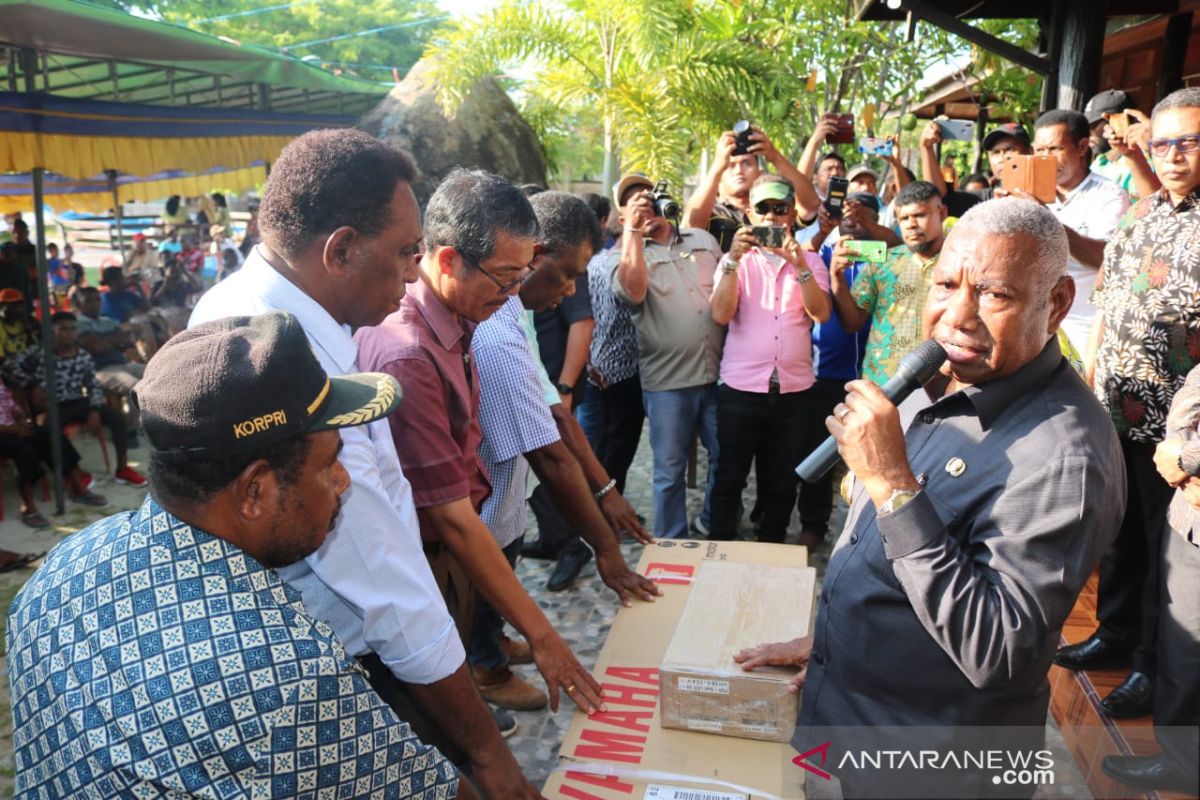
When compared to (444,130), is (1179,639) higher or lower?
lower

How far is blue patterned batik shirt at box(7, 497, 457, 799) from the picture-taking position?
3.89ft

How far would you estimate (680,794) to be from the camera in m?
1.84

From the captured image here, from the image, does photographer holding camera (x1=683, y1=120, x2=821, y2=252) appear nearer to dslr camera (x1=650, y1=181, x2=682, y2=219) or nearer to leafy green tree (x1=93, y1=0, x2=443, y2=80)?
dslr camera (x1=650, y1=181, x2=682, y2=219)

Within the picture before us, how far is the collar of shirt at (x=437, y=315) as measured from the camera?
223cm

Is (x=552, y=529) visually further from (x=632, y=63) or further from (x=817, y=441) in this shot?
(x=632, y=63)

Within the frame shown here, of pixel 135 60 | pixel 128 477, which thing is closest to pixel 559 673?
pixel 128 477

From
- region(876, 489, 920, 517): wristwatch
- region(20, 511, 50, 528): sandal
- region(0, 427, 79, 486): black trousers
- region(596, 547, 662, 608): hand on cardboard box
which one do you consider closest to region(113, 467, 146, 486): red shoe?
region(0, 427, 79, 486): black trousers

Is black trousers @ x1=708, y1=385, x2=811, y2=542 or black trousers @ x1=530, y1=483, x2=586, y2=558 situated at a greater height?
black trousers @ x1=708, y1=385, x2=811, y2=542

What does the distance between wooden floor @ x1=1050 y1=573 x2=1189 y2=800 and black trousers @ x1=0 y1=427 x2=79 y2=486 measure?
20.1ft

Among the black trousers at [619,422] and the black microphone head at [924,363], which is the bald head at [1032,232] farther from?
the black trousers at [619,422]

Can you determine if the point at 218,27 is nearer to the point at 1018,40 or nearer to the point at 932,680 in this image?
the point at 1018,40

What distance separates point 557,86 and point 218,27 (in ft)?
61.5

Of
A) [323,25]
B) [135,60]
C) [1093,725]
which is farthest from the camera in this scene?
[323,25]

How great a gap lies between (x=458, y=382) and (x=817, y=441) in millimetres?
2858
